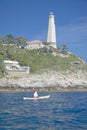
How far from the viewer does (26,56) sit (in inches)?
4026

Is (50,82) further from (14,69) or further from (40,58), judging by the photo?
(40,58)

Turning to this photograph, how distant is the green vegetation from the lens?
98.4m

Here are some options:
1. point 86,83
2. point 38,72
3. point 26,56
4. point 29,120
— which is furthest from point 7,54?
point 29,120

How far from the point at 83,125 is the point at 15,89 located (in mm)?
64661

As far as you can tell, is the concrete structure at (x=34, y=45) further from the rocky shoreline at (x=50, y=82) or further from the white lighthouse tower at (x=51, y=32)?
the rocky shoreline at (x=50, y=82)

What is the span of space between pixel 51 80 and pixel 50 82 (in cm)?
118

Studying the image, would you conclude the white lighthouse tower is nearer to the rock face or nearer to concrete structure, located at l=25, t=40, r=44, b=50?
concrete structure, located at l=25, t=40, r=44, b=50

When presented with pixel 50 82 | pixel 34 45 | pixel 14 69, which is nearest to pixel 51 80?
pixel 50 82

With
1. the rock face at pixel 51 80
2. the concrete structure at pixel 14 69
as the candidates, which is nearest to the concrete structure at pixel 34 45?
the rock face at pixel 51 80

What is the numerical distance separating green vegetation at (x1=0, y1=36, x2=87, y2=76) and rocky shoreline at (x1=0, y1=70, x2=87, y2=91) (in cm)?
330

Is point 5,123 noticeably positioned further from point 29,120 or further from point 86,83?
point 86,83

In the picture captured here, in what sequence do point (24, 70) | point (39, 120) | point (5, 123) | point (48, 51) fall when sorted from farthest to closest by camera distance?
point (48, 51)
point (24, 70)
point (39, 120)
point (5, 123)

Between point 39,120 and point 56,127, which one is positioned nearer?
point 56,127

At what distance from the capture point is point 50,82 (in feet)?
295
